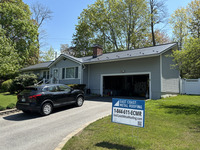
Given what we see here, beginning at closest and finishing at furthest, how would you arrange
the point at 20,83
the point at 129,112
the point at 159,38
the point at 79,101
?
the point at 129,112 < the point at 79,101 < the point at 20,83 < the point at 159,38

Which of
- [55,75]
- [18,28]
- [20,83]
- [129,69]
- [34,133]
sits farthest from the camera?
[18,28]

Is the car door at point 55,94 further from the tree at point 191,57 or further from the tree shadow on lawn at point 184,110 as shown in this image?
the tree at point 191,57

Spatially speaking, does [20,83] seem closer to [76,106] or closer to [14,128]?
[76,106]

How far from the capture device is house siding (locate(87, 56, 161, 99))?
12.5m

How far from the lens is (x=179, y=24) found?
1086 inches

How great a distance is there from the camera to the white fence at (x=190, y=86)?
1567 centimetres

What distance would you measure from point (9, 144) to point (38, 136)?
87 centimetres

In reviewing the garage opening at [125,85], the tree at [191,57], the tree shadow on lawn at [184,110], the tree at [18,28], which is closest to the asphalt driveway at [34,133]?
the tree shadow on lawn at [184,110]

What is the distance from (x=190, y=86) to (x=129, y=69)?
23.3 ft

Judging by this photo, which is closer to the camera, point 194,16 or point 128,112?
point 128,112

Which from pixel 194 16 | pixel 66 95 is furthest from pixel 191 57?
pixel 194 16

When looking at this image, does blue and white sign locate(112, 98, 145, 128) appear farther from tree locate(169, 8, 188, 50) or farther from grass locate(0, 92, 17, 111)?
tree locate(169, 8, 188, 50)

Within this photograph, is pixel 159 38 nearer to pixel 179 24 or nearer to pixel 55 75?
pixel 179 24

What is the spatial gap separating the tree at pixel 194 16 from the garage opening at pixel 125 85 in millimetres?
12665
